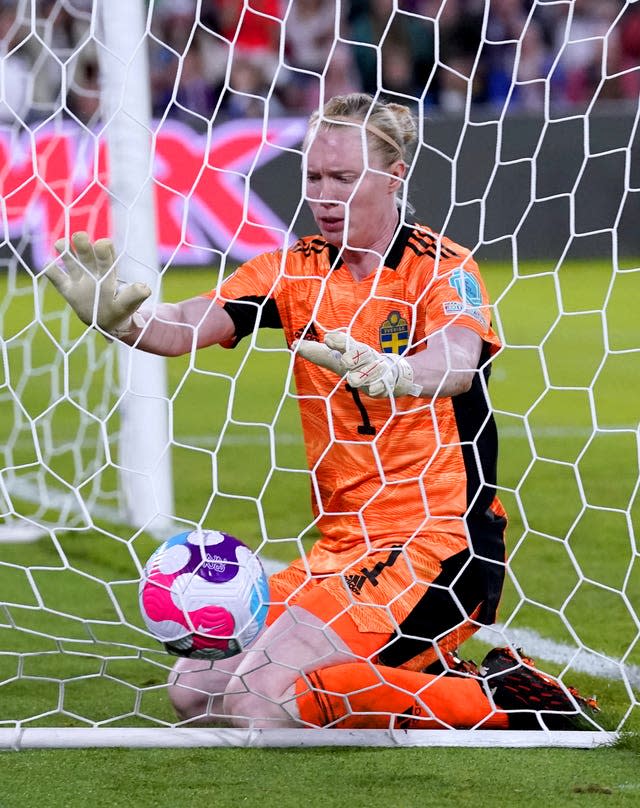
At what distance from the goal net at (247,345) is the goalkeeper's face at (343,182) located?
120mm

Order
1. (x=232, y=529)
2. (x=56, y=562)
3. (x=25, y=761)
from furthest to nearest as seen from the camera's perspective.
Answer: (x=232, y=529) → (x=56, y=562) → (x=25, y=761)

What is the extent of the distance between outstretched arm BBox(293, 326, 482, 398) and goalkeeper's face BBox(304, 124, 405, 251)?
0.35 meters

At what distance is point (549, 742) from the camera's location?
2.96 m

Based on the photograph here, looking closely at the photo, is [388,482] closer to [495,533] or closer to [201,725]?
[495,533]

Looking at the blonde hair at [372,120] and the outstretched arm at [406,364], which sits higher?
the blonde hair at [372,120]

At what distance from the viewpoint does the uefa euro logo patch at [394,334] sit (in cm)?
330

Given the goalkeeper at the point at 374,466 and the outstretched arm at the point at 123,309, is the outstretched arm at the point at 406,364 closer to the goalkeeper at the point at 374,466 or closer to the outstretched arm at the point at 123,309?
the goalkeeper at the point at 374,466

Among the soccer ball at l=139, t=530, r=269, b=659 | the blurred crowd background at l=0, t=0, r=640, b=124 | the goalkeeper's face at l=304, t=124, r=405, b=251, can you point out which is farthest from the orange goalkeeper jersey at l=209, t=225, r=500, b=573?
the blurred crowd background at l=0, t=0, r=640, b=124

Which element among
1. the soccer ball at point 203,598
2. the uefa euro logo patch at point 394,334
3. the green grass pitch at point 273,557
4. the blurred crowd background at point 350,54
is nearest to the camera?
the green grass pitch at point 273,557

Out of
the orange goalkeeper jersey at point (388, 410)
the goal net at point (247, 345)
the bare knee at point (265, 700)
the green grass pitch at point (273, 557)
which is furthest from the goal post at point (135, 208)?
the bare knee at point (265, 700)

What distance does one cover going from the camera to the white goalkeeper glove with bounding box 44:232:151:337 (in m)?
2.96

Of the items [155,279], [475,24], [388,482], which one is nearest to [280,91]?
[475,24]

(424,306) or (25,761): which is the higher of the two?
(424,306)

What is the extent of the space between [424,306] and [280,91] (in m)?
11.2
